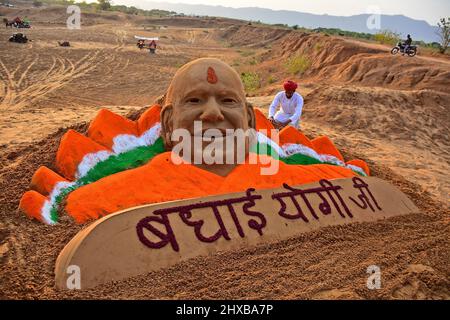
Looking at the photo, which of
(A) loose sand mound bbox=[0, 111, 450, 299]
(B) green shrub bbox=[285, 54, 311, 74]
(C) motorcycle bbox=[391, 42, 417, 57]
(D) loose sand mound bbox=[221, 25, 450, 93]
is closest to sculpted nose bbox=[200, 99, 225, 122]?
(A) loose sand mound bbox=[0, 111, 450, 299]

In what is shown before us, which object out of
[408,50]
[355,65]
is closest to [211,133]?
[355,65]

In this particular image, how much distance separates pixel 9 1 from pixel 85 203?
49242 millimetres

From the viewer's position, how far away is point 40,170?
→ 3705mm

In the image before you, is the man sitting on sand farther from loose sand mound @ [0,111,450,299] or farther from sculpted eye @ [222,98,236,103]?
loose sand mound @ [0,111,450,299]

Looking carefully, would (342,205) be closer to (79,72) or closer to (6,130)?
(6,130)

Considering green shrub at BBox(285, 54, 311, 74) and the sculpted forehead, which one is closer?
the sculpted forehead

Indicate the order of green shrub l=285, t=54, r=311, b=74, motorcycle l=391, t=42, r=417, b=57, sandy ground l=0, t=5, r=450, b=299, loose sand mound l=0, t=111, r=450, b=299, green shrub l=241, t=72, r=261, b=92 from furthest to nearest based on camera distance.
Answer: green shrub l=285, t=54, r=311, b=74 < motorcycle l=391, t=42, r=417, b=57 < green shrub l=241, t=72, r=261, b=92 < sandy ground l=0, t=5, r=450, b=299 < loose sand mound l=0, t=111, r=450, b=299

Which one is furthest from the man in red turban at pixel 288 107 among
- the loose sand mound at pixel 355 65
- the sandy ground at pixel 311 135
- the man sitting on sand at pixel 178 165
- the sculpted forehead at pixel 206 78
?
the loose sand mound at pixel 355 65

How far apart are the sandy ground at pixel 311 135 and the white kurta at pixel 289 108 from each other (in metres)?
0.94

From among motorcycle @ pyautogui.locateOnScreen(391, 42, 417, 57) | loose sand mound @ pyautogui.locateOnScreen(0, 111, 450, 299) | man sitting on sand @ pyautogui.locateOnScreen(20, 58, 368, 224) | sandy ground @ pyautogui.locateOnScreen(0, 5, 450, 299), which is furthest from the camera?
motorcycle @ pyautogui.locateOnScreen(391, 42, 417, 57)

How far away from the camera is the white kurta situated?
19.8ft

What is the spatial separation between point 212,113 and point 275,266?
1.50m

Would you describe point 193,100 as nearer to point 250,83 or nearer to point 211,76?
point 211,76

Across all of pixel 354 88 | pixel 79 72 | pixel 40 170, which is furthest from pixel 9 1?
pixel 40 170
